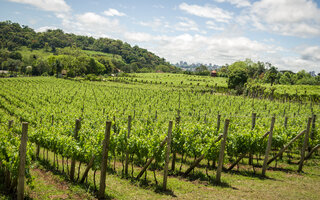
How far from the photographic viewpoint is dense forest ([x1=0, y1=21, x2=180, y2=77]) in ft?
302

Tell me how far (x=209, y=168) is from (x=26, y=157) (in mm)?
7925

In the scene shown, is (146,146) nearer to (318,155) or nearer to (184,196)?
(184,196)

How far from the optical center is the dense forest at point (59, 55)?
9194 cm

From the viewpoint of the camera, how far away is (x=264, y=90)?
52.0 metres

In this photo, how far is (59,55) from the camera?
→ 10225cm

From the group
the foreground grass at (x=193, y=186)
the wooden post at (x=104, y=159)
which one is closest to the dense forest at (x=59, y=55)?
the foreground grass at (x=193, y=186)

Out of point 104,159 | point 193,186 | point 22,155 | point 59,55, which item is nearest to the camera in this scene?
point 22,155

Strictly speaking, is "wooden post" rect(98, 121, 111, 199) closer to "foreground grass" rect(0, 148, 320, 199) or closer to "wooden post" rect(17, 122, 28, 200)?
"foreground grass" rect(0, 148, 320, 199)

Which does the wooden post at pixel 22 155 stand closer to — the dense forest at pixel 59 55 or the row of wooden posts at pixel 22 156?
the row of wooden posts at pixel 22 156

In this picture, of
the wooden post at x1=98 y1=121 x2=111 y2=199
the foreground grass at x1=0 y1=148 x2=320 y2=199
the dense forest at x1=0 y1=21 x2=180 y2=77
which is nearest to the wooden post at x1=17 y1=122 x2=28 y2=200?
the foreground grass at x1=0 y1=148 x2=320 y2=199

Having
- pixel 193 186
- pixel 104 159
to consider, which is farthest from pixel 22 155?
pixel 193 186

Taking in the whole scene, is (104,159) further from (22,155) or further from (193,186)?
(193,186)

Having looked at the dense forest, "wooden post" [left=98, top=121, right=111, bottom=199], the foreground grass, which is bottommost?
the foreground grass

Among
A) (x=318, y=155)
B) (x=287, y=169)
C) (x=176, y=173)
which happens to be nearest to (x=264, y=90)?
(x=318, y=155)
